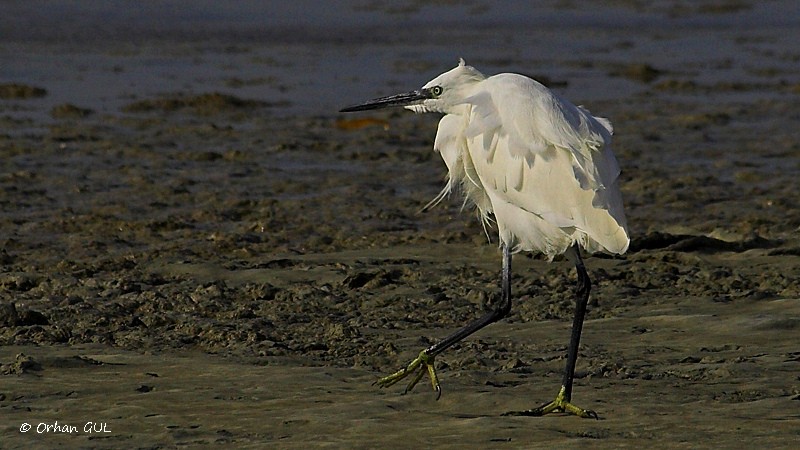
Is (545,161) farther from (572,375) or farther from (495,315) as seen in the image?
(572,375)

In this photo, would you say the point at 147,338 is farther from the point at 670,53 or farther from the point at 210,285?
the point at 670,53

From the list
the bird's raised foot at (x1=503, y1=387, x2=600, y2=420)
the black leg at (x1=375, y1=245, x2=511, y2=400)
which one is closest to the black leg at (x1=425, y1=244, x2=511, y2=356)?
the black leg at (x1=375, y1=245, x2=511, y2=400)

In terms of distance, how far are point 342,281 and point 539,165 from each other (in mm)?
2015

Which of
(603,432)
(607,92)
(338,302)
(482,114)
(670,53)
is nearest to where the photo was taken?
(603,432)

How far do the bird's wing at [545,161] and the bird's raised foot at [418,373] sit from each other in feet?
2.07

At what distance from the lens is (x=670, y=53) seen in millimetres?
18047

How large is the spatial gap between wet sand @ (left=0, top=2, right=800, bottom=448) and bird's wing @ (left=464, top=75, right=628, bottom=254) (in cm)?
65

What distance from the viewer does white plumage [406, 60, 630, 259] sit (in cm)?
473

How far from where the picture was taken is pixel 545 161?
486 cm

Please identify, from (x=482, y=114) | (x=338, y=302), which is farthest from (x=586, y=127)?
(x=338, y=302)

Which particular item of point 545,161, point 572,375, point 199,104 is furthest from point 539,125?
point 199,104

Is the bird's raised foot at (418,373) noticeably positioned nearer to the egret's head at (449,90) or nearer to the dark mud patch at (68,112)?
the egret's head at (449,90)

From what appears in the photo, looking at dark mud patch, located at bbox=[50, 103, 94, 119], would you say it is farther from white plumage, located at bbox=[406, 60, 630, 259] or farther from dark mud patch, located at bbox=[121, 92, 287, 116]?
white plumage, located at bbox=[406, 60, 630, 259]

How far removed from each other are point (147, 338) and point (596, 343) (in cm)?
202
